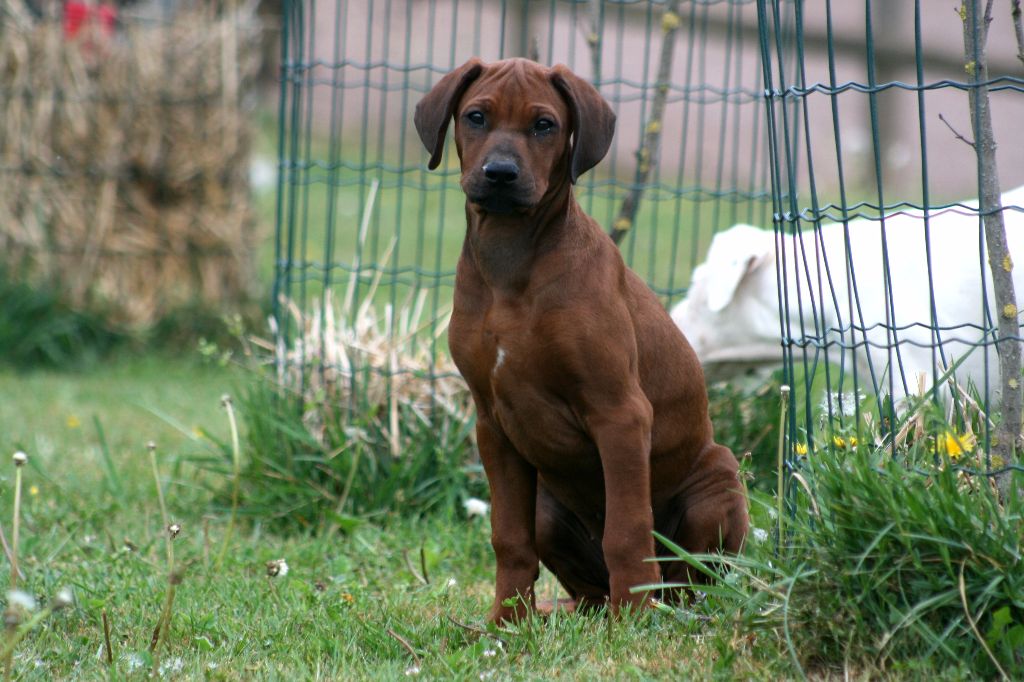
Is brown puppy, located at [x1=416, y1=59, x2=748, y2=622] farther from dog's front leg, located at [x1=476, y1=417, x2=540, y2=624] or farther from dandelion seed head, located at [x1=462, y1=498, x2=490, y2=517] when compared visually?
dandelion seed head, located at [x1=462, y1=498, x2=490, y2=517]

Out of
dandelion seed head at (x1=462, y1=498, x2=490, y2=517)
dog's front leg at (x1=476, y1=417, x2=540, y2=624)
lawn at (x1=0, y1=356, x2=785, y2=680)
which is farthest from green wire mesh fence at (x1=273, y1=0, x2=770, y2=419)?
dog's front leg at (x1=476, y1=417, x2=540, y2=624)

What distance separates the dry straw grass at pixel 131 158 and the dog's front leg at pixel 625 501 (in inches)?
202

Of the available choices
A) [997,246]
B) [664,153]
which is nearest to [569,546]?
[997,246]

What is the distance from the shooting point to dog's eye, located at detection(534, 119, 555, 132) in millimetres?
2801

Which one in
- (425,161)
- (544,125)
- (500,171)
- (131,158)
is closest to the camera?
(500,171)

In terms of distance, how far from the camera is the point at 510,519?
10.1ft

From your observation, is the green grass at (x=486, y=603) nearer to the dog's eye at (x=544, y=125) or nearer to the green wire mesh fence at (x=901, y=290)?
the green wire mesh fence at (x=901, y=290)

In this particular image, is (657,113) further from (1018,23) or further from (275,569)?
(275,569)

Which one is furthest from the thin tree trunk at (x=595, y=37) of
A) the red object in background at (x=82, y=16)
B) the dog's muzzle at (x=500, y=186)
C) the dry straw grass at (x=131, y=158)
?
the red object in background at (x=82, y=16)

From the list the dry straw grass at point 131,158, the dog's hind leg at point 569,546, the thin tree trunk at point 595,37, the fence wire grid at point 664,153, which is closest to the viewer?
the dog's hind leg at point 569,546

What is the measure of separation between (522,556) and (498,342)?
584mm

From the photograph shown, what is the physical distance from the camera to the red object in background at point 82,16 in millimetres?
7055

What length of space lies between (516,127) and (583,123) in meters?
0.17

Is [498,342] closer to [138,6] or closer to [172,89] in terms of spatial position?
[172,89]
